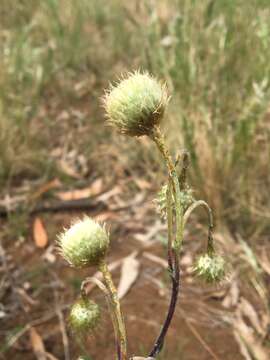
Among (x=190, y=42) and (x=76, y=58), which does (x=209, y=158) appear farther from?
(x=76, y=58)

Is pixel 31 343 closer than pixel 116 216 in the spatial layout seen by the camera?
Yes

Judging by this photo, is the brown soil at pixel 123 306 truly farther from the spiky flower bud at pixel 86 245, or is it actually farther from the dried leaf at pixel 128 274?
the spiky flower bud at pixel 86 245

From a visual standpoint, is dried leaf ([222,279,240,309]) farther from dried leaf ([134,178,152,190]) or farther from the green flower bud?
the green flower bud

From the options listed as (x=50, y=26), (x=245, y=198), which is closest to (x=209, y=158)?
(x=245, y=198)

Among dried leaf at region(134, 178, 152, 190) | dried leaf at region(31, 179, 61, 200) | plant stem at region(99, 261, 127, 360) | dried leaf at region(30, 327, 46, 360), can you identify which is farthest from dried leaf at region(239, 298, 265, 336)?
dried leaf at region(31, 179, 61, 200)

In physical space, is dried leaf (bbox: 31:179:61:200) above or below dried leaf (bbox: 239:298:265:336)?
above

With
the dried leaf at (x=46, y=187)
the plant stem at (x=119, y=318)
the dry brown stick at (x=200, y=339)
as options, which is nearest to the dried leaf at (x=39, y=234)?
the dried leaf at (x=46, y=187)
